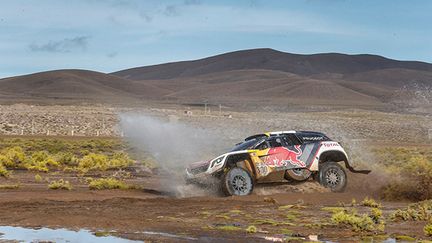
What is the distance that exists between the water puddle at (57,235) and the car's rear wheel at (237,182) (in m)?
6.33

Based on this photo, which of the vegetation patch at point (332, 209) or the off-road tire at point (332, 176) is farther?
the off-road tire at point (332, 176)

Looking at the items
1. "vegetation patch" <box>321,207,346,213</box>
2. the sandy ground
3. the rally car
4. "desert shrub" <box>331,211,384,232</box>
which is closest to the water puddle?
the sandy ground

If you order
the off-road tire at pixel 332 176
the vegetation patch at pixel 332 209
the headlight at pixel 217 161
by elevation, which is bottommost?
the vegetation patch at pixel 332 209

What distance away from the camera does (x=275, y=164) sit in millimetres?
20188

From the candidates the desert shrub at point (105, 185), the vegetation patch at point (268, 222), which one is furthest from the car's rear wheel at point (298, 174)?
the desert shrub at point (105, 185)

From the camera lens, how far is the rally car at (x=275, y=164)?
19.8 m

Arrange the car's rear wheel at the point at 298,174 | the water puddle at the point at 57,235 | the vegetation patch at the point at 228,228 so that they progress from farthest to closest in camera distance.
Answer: the car's rear wheel at the point at 298,174 → the vegetation patch at the point at 228,228 → the water puddle at the point at 57,235

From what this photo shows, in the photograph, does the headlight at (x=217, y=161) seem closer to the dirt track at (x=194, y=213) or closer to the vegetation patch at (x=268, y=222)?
the dirt track at (x=194, y=213)

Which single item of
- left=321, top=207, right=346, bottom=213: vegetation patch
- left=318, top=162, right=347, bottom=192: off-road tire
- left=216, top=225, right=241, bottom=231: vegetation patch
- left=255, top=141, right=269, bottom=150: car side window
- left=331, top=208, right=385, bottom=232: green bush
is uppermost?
left=255, top=141, right=269, bottom=150: car side window

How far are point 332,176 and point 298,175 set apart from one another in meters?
1.05

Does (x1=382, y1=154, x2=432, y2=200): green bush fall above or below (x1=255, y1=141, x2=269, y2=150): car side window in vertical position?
below

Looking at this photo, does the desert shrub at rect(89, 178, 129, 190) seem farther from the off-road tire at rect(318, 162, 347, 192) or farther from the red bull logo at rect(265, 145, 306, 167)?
the off-road tire at rect(318, 162, 347, 192)

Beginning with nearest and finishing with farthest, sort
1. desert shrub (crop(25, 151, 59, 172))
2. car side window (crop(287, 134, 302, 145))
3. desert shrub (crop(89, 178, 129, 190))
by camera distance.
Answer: car side window (crop(287, 134, 302, 145)) < desert shrub (crop(89, 178, 129, 190)) < desert shrub (crop(25, 151, 59, 172))

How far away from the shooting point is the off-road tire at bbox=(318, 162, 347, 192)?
68.6 ft
